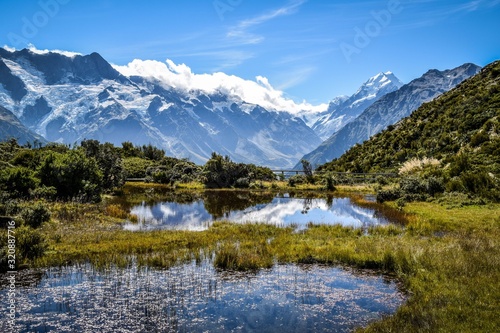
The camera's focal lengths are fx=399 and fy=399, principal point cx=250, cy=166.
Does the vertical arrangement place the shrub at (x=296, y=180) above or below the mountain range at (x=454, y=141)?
below

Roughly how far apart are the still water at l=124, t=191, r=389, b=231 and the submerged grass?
7.80 feet

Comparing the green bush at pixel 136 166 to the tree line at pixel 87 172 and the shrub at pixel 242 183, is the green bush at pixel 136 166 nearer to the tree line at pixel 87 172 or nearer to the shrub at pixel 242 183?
the tree line at pixel 87 172

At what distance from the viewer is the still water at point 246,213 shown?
1201 inches

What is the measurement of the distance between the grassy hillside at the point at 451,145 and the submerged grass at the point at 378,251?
1049 centimetres

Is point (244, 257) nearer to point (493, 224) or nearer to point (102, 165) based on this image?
point (493, 224)

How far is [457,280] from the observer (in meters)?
15.3

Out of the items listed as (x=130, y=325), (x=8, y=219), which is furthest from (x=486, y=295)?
(x=8, y=219)

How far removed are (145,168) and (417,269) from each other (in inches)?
2929

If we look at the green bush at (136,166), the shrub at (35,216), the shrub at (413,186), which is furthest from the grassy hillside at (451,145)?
the green bush at (136,166)

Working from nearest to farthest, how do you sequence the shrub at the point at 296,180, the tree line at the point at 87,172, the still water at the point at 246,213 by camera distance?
1. the still water at the point at 246,213
2. the tree line at the point at 87,172
3. the shrub at the point at 296,180

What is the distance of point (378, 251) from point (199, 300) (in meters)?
10.1

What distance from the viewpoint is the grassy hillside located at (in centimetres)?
4059

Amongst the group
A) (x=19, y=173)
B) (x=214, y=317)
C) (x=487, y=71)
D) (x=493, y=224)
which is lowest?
(x=214, y=317)

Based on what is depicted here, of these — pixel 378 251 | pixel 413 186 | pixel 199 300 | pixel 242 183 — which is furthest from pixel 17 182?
pixel 413 186
